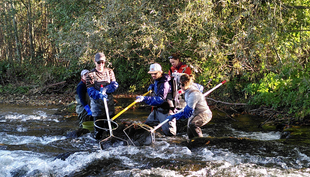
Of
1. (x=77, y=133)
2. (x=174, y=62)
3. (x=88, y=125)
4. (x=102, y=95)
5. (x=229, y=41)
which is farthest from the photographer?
(x=229, y=41)

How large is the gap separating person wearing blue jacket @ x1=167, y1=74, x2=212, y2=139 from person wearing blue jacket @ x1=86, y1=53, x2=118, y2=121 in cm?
137

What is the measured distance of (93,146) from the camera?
21.5 ft

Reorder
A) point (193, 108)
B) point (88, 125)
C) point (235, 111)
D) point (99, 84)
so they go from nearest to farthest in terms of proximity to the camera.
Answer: point (193, 108)
point (99, 84)
point (88, 125)
point (235, 111)

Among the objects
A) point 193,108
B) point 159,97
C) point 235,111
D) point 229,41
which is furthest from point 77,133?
point 235,111

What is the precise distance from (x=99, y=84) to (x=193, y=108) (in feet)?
6.70

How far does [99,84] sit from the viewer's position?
20.7ft

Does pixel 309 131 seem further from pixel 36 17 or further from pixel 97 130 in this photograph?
pixel 36 17

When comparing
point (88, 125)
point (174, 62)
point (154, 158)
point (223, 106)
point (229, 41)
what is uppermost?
point (229, 41)

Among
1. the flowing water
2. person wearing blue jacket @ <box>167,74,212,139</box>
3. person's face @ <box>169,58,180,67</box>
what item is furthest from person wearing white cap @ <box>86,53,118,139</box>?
person's face @ <box>169,58,180,67</box>

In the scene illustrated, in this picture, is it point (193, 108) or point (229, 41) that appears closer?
point (193, 108)

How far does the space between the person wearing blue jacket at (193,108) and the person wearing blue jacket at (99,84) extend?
4.49 feet

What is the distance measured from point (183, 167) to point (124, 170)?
3.27ft

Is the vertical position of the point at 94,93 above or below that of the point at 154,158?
above

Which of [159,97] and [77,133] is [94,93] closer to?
[159,97]
